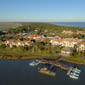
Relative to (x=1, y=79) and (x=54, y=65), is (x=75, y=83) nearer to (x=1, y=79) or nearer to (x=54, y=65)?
(x=54, y=65)

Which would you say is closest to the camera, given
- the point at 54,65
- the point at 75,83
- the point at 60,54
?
the point at 75,83

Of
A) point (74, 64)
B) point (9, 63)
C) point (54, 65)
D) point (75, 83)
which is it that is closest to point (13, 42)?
point (9, 63)

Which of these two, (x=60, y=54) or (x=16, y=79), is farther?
(x=60, y=54)

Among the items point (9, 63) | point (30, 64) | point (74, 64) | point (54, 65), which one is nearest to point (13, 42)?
point (9, 63)

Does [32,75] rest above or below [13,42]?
below

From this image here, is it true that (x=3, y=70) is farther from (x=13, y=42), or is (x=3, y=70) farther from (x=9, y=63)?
(x=13, y=42)

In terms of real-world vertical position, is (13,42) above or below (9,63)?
above

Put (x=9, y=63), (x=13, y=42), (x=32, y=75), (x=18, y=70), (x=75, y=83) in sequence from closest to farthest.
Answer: (x=75, y=83) < (x=32, y=75) < (x=18, y=70) < (x=9, y=63) < (x=13, y=42)
